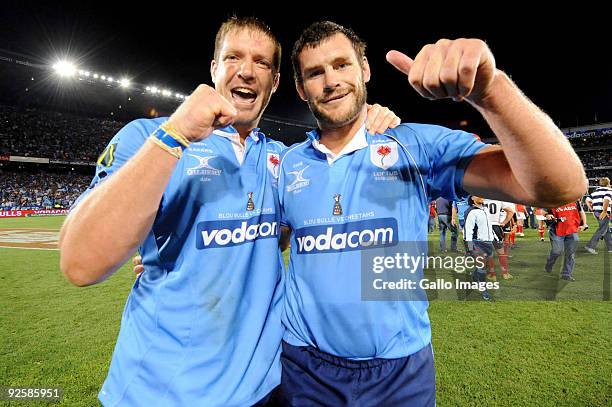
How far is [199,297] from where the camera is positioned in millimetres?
1593

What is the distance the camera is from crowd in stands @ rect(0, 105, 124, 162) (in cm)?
3597

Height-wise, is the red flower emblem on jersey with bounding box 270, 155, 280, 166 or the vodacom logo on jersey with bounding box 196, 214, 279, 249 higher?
the red flower emblem on jersey with bounding box 270, 155, 280, 166

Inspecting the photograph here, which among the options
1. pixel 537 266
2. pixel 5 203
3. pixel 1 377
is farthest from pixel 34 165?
pixel 537 266

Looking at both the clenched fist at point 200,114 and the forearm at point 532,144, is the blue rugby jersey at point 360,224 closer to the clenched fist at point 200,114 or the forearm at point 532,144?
the forearm at point 532,144

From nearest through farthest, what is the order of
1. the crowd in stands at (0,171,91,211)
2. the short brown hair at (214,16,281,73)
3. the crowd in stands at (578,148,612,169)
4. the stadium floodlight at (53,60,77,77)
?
1. the short brown hair at (214,16,281,73)
2. the stadium floodlight at (53,60,77,77)
3. the crowd in stands at (0,171,91,211)
4. the crowd in stands at (578,148,612,169)

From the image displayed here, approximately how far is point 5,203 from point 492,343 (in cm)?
3962

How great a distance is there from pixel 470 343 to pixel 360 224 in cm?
355

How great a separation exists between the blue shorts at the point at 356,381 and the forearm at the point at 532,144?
98 centimetres

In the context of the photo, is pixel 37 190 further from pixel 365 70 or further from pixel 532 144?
pixel 532 144

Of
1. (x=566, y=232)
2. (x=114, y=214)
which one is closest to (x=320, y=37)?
(x=114, y=214)

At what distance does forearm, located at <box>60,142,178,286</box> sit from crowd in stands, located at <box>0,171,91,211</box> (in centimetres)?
3801

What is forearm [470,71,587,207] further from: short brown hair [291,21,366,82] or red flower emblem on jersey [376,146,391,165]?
short brown hair [291,21,366,82]

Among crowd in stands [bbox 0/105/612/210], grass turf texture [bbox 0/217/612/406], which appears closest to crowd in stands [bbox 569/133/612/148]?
crowd in stands [bbox 0/105/612/210]

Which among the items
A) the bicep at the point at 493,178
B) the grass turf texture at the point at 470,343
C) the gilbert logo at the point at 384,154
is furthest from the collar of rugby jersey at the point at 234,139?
the grass turf texture at the point at 470,343
